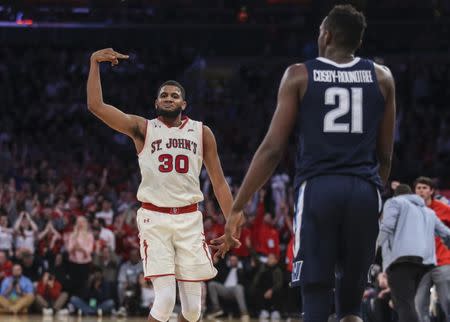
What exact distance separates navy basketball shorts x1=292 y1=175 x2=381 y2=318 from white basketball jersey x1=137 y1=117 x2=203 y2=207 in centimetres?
328

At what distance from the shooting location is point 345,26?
16.4 feet

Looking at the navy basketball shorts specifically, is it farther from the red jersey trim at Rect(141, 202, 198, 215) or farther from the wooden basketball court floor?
the wooden basketball court floor

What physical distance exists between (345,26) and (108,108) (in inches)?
130

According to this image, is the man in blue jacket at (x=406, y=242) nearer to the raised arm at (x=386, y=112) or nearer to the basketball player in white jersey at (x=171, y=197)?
the basketball player in white jersey at (x=171, y=197)

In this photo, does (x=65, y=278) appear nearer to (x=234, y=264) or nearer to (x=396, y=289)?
(x=234, y=264)

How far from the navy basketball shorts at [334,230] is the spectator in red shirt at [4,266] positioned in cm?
1385

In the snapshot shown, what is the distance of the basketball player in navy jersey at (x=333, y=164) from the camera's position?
481 centimetres

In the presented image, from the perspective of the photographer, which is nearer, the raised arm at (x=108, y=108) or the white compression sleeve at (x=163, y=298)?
the raised arm at (x=108, y=108)

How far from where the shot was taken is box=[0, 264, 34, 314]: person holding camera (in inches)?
702

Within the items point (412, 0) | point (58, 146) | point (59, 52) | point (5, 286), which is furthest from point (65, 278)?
point (412, 0)

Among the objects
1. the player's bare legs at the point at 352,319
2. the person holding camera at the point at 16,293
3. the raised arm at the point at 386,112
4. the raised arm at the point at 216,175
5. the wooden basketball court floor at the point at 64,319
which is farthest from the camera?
the person holding camera at the point at 16,293

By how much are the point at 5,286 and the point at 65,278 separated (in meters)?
1.14

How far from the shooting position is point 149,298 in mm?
17953

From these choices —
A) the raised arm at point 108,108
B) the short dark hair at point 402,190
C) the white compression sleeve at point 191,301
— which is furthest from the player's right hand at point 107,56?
the short dark hair at point 402,190
